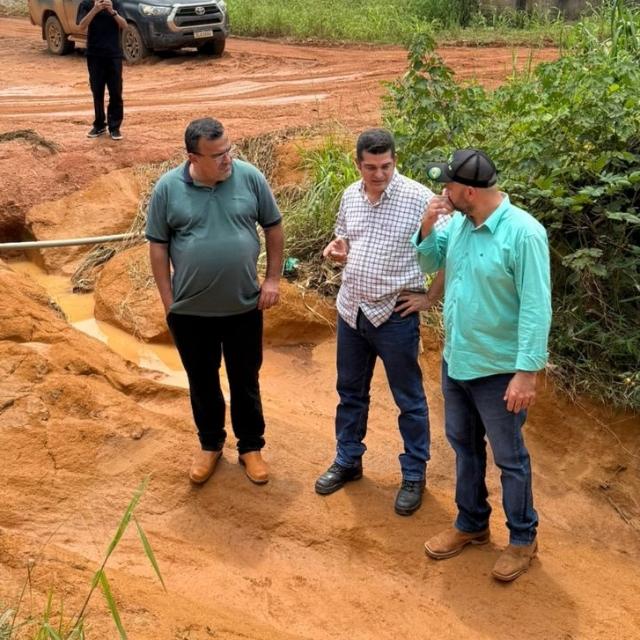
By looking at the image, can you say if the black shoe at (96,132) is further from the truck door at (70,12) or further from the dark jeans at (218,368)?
the truck door at (70,12)

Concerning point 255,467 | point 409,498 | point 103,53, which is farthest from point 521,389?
point 103,53

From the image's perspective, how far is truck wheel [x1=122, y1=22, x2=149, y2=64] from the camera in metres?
14.5

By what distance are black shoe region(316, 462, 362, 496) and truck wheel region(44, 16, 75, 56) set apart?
12.7m

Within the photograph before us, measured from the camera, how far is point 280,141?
8.75 metres

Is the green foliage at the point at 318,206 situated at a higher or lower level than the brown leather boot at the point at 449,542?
higher

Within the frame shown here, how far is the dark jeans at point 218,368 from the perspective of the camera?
15.3 ft

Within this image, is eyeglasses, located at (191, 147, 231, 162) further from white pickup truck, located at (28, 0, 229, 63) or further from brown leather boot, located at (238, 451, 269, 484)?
white pickup truck, located at (28, 0, 229, 63)

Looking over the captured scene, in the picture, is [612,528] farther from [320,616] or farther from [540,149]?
[540,149]

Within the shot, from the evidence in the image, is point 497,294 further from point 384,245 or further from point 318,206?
point 318,206

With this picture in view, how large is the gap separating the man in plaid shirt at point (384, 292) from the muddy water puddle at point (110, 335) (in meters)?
1.83

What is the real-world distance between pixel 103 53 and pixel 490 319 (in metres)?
6.52

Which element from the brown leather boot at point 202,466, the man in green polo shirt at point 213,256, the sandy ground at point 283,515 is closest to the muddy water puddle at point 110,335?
the sandy ground at point 283,515

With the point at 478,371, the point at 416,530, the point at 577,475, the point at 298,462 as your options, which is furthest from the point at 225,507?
the point at 577,475

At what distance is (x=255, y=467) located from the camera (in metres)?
5.01
